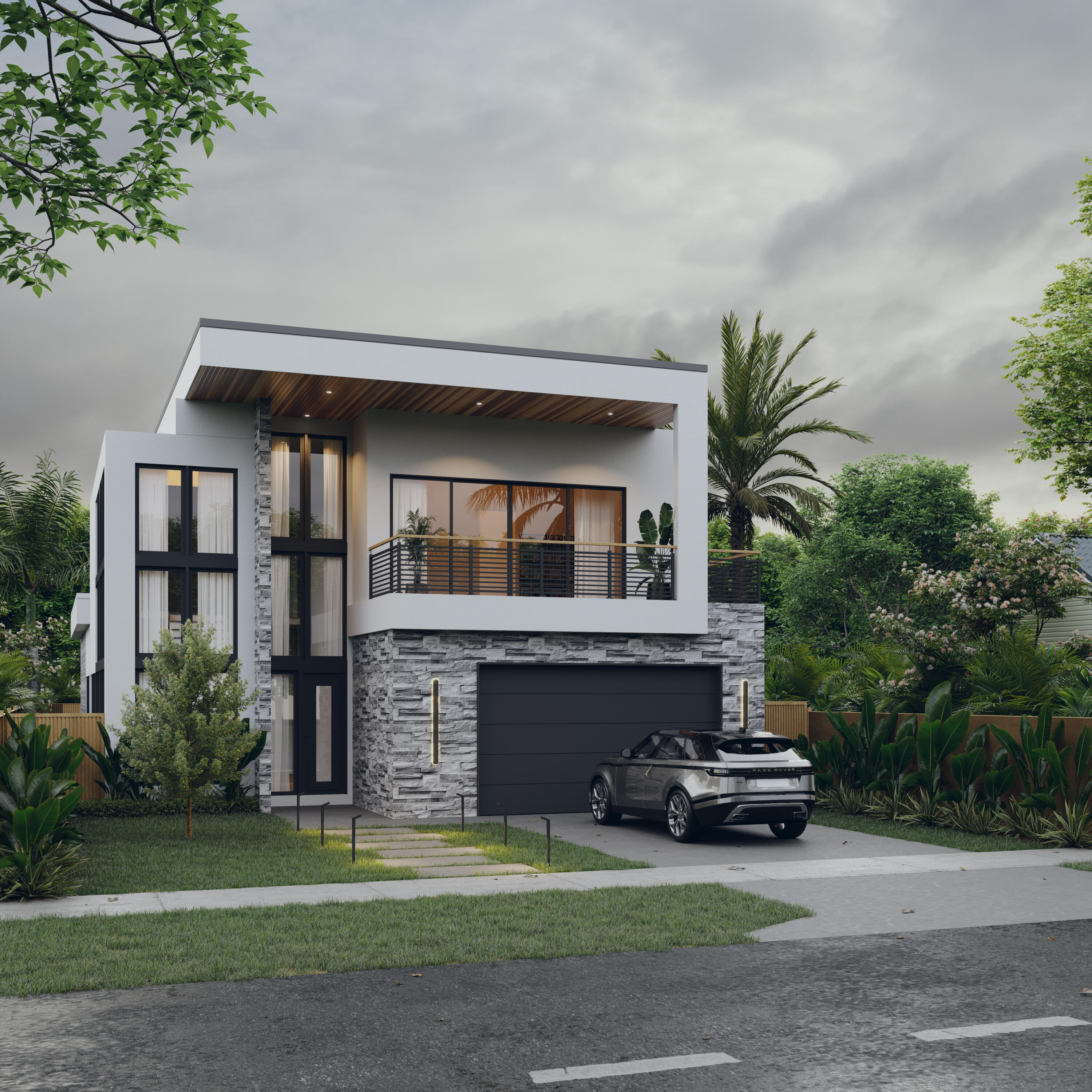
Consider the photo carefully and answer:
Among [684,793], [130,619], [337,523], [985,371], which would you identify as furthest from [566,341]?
[684,793]

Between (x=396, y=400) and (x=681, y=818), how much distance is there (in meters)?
9.05

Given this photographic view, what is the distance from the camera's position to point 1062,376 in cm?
2655

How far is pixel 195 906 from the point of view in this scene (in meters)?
10.6

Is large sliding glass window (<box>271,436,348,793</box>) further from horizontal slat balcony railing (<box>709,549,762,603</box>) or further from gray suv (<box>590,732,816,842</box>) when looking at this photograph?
gray suv (<box>590,732,816,842</box>)

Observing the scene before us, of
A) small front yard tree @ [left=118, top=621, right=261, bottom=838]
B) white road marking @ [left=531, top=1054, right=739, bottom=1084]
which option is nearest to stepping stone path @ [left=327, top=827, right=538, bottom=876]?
small front yard tree @ [left=118, top=621, right=261, bottom=838]

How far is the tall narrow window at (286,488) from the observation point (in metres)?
21.2

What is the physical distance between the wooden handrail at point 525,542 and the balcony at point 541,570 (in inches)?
1.6

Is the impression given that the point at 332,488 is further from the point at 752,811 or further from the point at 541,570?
the point at 752,811

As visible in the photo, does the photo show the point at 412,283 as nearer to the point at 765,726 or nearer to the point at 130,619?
the point at 130,619

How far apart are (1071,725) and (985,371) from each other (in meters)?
16.5

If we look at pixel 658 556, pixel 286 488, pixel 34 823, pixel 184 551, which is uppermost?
pixel 286 488

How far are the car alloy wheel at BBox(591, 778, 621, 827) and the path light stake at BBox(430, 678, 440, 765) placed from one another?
2.63m

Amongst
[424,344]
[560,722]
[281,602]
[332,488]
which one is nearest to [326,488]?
[332,488]

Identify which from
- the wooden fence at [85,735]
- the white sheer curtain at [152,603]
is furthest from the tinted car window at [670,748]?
the wooden fence at [85,735]
